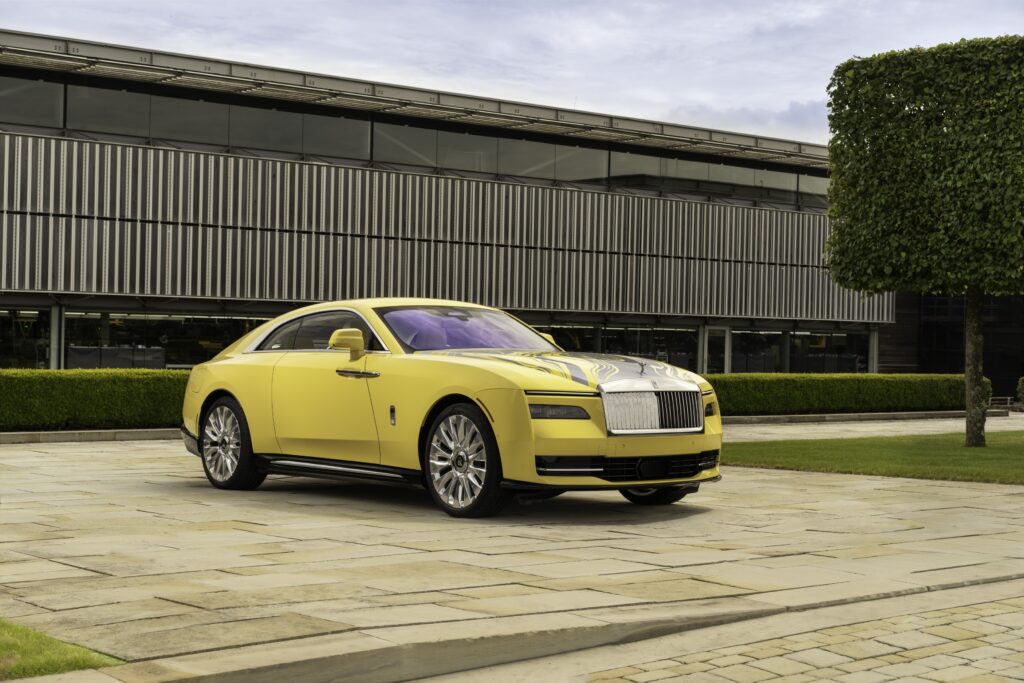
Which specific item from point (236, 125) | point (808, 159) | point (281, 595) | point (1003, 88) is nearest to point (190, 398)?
point (281, 595)

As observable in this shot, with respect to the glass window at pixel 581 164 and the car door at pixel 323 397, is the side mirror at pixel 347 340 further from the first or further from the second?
the glass window at pixel 581 164

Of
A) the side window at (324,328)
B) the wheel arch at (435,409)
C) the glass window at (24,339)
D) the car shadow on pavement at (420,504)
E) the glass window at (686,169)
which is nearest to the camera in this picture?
the wheel arch at (435,409)

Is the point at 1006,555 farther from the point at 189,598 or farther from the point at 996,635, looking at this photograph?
the point at 189,598

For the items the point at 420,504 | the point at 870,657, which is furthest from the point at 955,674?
the point at 420,504

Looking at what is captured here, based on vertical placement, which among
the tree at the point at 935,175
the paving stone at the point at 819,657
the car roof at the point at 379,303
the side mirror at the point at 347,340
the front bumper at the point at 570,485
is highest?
the tree at the point at 935,175

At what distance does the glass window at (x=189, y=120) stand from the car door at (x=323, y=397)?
19.2 meters

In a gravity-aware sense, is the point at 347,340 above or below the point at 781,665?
above

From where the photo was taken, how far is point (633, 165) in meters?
37.4

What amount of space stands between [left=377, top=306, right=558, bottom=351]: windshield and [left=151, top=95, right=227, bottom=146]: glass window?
64.7ft

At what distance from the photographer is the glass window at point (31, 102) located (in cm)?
2775

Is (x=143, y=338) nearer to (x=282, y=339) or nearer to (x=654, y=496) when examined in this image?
(x=282, y=339)

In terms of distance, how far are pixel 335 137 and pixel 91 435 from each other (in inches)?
529

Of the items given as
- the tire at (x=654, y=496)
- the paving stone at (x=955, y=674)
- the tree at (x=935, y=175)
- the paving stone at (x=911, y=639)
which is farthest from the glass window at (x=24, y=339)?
the paving stone at (x=955, y=674)

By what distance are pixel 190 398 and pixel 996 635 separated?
8.20 metres
